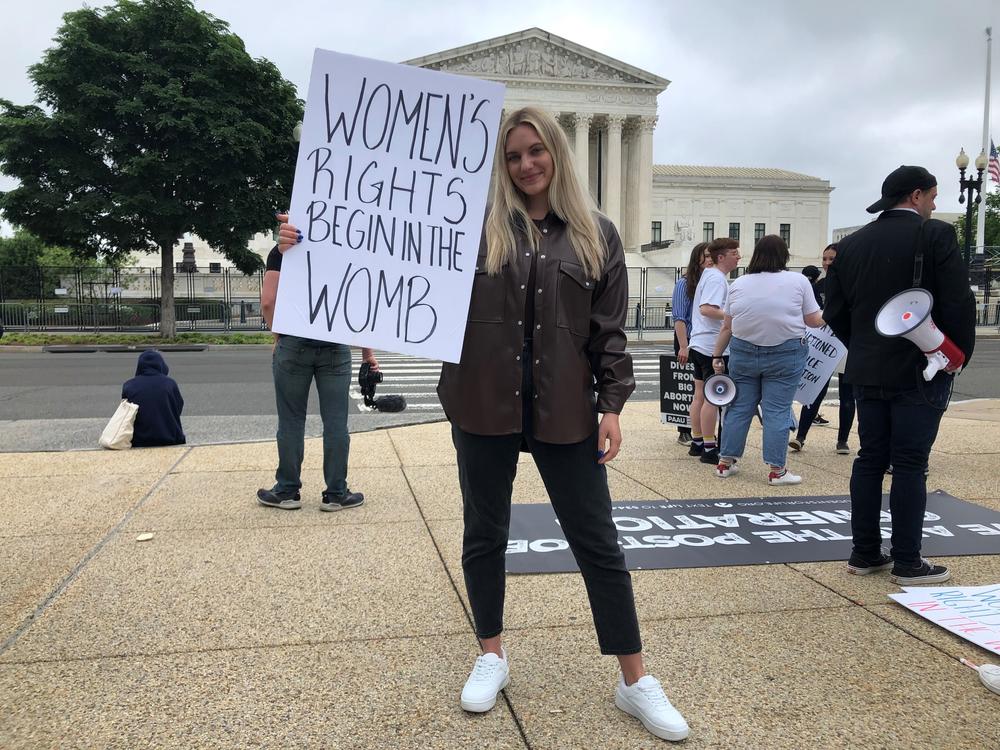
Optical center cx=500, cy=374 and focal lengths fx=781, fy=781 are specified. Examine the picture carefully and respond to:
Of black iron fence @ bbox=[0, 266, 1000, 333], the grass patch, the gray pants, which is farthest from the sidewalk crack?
black iron fence @ bbox=[0, 266, 1000, 333]

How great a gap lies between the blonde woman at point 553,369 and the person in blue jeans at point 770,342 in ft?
11.2

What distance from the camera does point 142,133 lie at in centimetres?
2605

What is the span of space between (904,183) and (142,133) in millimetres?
27182

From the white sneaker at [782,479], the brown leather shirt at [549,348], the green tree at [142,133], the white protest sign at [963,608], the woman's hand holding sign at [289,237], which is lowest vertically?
the white protest sign at [963,608]

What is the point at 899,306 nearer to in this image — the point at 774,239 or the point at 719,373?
the point at 774,239

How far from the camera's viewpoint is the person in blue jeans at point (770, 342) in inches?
221

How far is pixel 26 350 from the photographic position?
2425 cm

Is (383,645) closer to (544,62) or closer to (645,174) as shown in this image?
(544,62)

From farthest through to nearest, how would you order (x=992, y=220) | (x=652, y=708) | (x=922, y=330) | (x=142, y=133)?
(x=992, y=220) → (x=142, y=133) → (x=922, y=330) → (x=652, y=708)

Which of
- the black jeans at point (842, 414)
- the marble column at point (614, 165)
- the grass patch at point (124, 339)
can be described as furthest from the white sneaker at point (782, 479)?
the marble column at point (614, 165)

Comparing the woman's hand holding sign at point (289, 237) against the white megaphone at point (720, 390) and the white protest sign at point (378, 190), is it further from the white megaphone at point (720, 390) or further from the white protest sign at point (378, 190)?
the white megaphone at point (720, 390)

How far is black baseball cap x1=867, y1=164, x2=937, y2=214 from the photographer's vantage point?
3.78 m

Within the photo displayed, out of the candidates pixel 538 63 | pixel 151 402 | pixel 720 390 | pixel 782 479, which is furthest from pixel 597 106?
pixel 782 479

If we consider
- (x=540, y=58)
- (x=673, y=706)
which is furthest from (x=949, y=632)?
(x=540, y=58)
